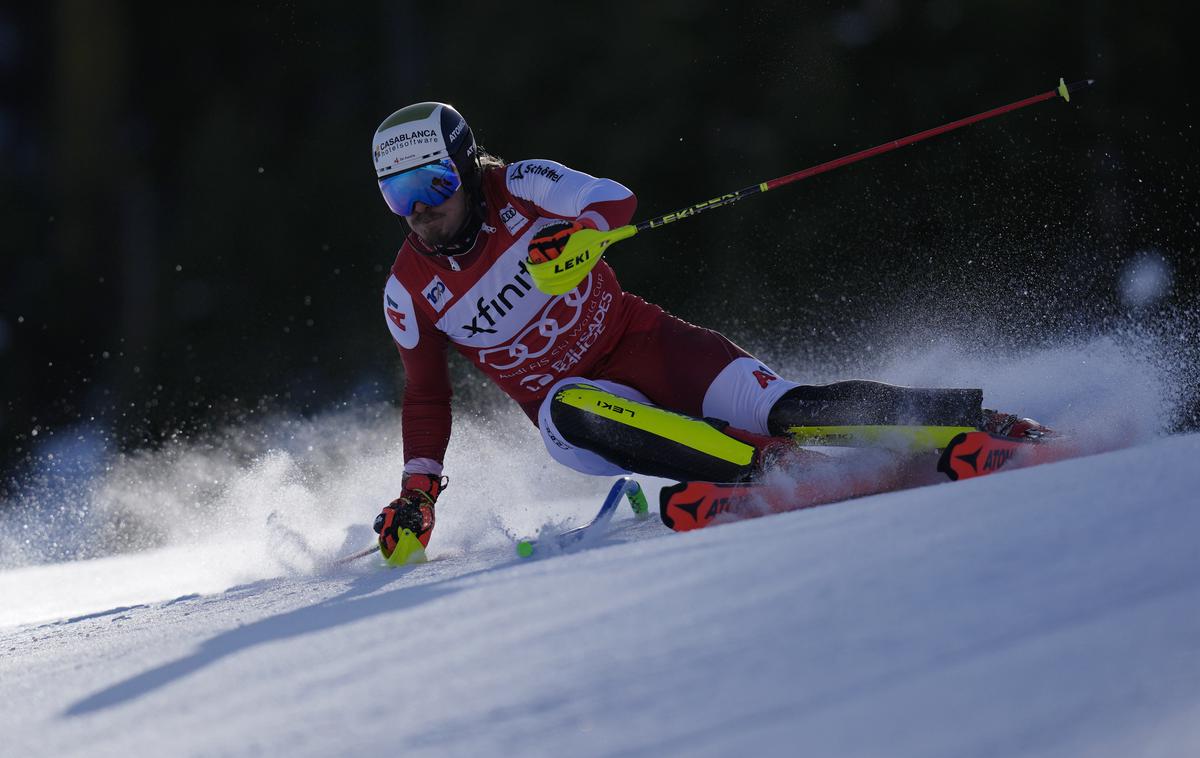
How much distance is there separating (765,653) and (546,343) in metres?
1.90

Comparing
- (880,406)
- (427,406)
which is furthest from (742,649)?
(427,406)

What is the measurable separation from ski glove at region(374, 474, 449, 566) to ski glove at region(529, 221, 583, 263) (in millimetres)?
713

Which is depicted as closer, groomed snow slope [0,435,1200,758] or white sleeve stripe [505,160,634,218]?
groomed snow slope [0,435,1200,758]

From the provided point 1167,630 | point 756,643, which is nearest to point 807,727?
point 756,643

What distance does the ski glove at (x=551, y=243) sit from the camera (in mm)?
2814

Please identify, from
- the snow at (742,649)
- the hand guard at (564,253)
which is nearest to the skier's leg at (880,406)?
the snow at (742,649)

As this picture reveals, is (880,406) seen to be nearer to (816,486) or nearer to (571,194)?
(816,486)

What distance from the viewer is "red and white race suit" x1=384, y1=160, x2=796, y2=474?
3.03 metres

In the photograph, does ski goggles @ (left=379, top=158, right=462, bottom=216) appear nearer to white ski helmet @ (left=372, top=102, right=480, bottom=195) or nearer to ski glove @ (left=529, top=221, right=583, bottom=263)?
white ski helmet @ (left=372, top=102, right=480, bottom=195)

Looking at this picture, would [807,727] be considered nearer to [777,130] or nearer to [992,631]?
[992,631]

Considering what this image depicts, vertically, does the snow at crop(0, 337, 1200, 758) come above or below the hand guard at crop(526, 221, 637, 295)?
below

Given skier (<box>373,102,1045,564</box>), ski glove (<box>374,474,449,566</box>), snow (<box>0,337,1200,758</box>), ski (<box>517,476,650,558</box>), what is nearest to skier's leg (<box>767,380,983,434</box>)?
skier (<box>373,102,1045,564</box>)

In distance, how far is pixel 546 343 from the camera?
10.4 ft

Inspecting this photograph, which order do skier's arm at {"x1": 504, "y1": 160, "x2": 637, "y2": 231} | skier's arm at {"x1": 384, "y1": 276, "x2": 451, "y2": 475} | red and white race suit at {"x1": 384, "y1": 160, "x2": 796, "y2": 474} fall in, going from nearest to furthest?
skier's arm at {"x1": 504, "y1": 160, "x2": 637, "y2": 231}, red and white race suit at {"x1": 384, "y1": 160, "x2": 796, "y2": 474}, skier's arm at {"x1": 384, "y1": 276, "x2": 451, "y2": 475}
